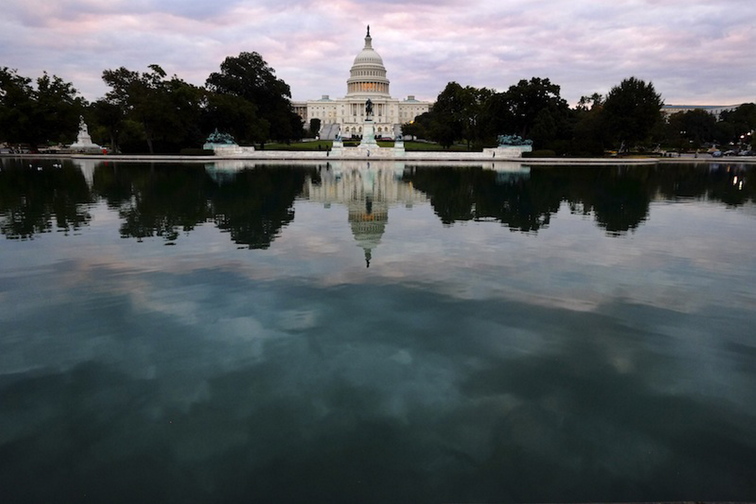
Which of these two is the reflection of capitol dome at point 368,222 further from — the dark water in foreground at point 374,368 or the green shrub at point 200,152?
the green shrub at point 200,152

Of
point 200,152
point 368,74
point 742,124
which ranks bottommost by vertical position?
point 200,152

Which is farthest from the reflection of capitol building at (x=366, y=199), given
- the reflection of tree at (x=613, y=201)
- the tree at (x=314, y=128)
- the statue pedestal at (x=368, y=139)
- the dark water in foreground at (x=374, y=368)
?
the tree at (x=314, y=128)

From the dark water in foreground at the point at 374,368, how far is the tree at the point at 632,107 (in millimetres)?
62291

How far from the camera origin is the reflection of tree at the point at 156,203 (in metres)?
16.5

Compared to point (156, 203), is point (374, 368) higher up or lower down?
lower down

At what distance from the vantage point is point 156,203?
73.4 ft

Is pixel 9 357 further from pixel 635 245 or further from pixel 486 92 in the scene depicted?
pixel 486 92

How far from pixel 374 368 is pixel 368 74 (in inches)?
6561

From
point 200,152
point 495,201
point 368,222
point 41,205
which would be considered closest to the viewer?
point 368,222

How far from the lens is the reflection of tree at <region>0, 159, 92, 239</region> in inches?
658

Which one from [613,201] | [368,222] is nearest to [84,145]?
[368,222]

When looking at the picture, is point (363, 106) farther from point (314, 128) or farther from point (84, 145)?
point (84, 145)

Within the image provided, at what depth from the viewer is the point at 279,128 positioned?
88750 mm

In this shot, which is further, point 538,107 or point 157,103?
point 538,107
